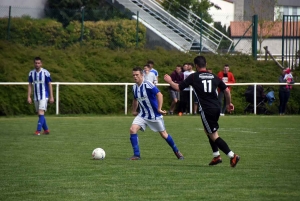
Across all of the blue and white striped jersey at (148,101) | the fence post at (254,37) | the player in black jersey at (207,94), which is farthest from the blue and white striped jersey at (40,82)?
the fence post at (254,37)

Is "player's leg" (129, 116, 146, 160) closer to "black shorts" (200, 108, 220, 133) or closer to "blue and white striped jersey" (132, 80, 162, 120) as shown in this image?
"blue and white striped jersey" (132, 80, 162, 120)

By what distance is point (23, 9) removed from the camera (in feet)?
110

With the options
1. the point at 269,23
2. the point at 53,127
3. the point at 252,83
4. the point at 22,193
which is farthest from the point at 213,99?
the point at 269,23

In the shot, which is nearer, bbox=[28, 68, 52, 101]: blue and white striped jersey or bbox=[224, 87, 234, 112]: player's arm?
bbox=[224, 87, 234, 112]: player's arm

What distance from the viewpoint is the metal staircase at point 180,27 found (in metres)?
34.6

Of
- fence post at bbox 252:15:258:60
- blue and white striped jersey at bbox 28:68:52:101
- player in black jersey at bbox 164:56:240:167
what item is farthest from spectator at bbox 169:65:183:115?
player in black jersey at bbox 164:56:240:167

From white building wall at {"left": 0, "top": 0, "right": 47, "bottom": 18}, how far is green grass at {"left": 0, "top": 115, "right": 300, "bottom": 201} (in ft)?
42.7

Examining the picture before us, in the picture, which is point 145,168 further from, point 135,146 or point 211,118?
point 135,146

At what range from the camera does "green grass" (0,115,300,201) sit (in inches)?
332

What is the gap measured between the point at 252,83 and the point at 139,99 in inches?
625

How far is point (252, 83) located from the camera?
28078 millimetres

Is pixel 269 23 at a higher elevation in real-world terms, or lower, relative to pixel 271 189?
higher

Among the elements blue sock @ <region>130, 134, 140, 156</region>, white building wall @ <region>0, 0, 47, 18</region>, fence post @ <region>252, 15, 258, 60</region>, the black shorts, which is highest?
white building wall @ <region>0, 0, 47, 18</region>

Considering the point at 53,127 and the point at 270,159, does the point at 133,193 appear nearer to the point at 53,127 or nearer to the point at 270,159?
the point at 270,159
